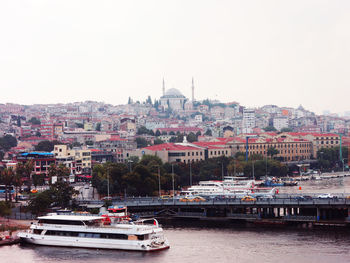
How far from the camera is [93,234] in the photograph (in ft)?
138

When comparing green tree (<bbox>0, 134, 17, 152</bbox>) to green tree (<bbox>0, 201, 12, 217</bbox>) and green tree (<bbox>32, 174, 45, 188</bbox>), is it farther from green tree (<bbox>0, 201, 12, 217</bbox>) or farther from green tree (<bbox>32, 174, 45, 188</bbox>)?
green tree (<bbox>0, 201, 12, 217</bbox>)

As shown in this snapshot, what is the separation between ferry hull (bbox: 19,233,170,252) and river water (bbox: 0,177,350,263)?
16.2 inches

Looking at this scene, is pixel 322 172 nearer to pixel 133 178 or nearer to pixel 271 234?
pixel 133 178

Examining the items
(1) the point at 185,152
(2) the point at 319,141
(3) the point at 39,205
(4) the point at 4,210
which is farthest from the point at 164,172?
(2) the point at 319,141

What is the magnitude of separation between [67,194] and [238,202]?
45.2 ft

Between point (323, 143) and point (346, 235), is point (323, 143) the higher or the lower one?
the higher one

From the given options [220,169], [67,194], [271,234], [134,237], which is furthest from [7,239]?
[220,169]

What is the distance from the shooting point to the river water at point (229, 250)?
37969 millimetres

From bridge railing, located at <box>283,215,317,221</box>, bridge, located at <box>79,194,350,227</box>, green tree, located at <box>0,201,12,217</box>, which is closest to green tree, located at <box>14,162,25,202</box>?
bridge, located at <box>79,194,350,227</box>

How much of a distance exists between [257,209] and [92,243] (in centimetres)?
1502

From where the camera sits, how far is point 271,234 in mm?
45125

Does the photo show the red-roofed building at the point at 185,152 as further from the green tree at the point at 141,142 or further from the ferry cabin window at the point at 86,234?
the ferry cabin window at the point at 86,234

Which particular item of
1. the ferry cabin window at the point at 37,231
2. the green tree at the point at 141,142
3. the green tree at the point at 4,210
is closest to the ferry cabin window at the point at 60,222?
the ferry cabin window at the point at 37,231

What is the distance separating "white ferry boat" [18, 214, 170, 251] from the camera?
133 feet
